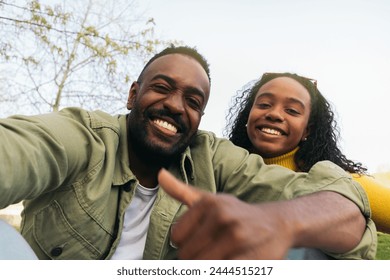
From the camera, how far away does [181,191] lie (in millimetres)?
852

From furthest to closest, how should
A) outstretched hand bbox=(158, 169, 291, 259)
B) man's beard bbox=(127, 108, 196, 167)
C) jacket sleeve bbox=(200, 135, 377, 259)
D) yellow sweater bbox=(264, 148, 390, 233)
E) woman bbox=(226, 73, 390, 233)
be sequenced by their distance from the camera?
1. woman bbox=(226, 73, 390, 233)
2. yellow sweater bbox=(264, 148, 390, 233)
3. man's beard bbox=(127, 108, 196, 167)
4. jacket sleeve bbox=(200, 135, 377, 259)
5. outstretched hand bbox=(158, 169, 291, 259)

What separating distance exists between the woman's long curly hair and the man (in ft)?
2.52

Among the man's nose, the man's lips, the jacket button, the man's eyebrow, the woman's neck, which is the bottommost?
the jacket button

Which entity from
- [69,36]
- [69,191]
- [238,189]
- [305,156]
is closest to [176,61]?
[238,189]

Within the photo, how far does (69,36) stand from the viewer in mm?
5145

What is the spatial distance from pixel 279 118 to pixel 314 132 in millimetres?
471

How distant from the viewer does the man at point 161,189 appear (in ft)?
2.75

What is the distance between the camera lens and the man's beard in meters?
1.86

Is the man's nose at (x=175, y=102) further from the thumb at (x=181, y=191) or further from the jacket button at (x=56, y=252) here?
the thumb at (x=181, y=191)

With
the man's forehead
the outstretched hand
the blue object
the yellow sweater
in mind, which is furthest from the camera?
the yellow sweater

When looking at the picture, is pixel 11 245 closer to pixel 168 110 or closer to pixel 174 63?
pixel 168 110

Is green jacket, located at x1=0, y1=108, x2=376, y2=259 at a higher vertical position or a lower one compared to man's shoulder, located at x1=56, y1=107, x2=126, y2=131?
lower

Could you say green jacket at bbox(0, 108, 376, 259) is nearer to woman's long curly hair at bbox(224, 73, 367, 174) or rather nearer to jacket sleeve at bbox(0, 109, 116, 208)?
jacket sleeve at bbox(0, 109, 116, 208)

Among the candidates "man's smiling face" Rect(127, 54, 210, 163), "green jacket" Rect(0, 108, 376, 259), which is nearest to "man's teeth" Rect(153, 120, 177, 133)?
"man's smiling face" Rect(127, 54, 210, 163)
